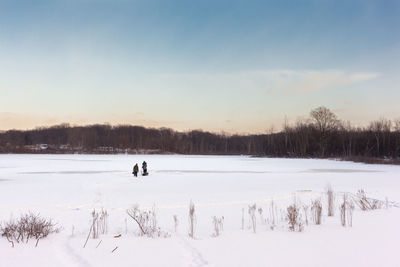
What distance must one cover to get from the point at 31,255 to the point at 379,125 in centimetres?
6744

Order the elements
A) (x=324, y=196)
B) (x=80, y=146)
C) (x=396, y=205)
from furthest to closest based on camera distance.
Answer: (x=80, y=146) → (x=324, y=196) → (x=396, y=205)

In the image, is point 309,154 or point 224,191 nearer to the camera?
point 224,191

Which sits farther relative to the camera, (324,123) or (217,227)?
(324,123)

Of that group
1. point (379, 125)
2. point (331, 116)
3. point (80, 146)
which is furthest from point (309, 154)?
point (80, 146)

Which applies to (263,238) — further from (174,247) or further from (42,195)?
(42,195)

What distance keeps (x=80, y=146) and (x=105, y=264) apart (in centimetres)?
10514

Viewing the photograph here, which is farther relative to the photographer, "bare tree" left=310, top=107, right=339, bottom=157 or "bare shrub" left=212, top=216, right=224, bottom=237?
"bare tree" left=310, top=107, right=339, bottom=157

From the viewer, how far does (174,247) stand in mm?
4875

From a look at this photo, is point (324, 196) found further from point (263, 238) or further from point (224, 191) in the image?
point (263, 238)

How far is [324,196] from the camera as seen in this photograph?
11.4 m

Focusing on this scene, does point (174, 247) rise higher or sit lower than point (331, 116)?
lower

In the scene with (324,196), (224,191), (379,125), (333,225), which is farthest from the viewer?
(379,125)

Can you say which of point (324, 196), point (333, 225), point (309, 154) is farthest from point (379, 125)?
point (333, 225)

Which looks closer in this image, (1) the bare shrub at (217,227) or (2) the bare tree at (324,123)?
(1) the bare shrub at (217,227)
